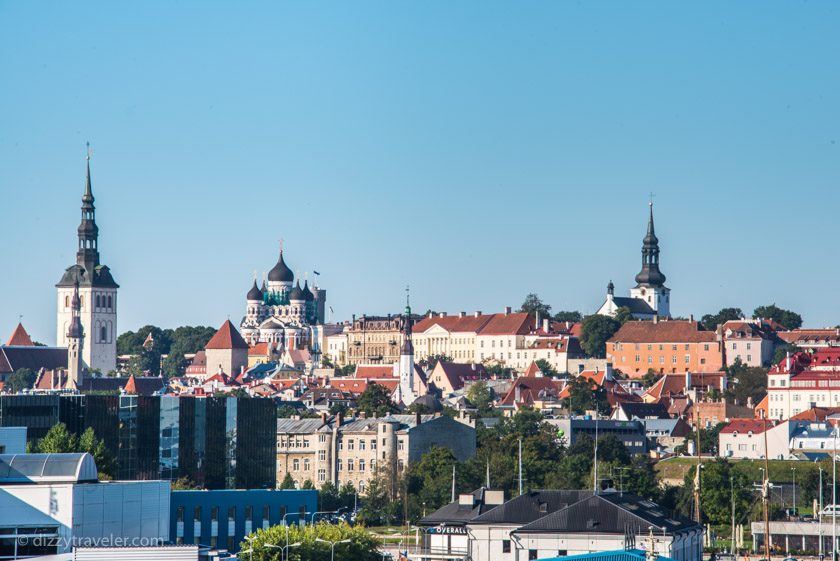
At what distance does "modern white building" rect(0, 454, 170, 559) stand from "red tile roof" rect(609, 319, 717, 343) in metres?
129

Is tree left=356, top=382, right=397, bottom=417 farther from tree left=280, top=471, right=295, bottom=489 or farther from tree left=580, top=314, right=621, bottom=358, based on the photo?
tree left=580, top=314, right=621, bottom=358

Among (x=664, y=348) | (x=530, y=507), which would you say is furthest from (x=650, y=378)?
(x=530, y=507)

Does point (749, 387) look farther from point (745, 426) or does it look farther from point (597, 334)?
point (597, 334)

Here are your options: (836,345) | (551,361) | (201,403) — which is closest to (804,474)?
(201,403)

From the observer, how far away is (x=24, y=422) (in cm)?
8331

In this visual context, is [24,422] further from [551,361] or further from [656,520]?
[551,361]

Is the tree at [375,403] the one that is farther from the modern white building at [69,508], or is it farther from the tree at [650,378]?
the modern white building at [69,508]

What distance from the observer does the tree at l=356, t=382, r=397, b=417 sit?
134 m

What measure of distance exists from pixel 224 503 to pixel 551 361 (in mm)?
125669

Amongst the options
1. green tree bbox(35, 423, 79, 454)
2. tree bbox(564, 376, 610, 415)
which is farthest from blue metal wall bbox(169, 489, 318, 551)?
tree bbox(564, 376, 610, 415)

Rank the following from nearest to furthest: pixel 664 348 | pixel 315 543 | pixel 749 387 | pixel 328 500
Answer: pixel 315 543 < pixel 328 500 < pixel 749 387 < pixel 664 348

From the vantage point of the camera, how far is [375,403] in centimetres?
14338

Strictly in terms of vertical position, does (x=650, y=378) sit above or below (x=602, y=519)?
above

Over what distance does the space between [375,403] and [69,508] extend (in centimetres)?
8972
